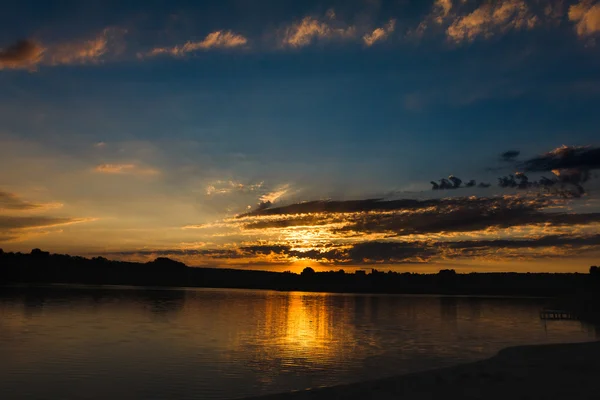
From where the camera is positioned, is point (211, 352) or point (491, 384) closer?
point (491, 384)

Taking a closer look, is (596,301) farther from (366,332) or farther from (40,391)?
(40,391)

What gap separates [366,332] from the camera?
198 feet

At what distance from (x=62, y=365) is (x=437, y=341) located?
36095 millimetres

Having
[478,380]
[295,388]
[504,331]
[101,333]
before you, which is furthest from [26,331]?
[504,331]

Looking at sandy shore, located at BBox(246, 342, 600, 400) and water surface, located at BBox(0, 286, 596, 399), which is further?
water surface, located at BBox(0, 286, 596, 399)

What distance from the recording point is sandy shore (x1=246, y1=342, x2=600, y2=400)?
21.4 m

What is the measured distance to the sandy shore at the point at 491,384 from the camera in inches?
843

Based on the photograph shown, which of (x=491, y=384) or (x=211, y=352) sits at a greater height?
(x=491, y=384)

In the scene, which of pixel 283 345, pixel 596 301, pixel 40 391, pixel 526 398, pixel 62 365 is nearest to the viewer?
pixel 526 398

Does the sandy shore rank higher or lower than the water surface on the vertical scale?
higher

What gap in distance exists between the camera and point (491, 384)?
77.3ft

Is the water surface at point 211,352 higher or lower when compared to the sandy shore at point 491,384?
lower

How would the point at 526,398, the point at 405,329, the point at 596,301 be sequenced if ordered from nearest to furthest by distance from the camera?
the point at 526,398 → the point at 405,329 → the point at 596,301

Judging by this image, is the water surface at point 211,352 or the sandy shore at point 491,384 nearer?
the sandy shore at point 491,384
